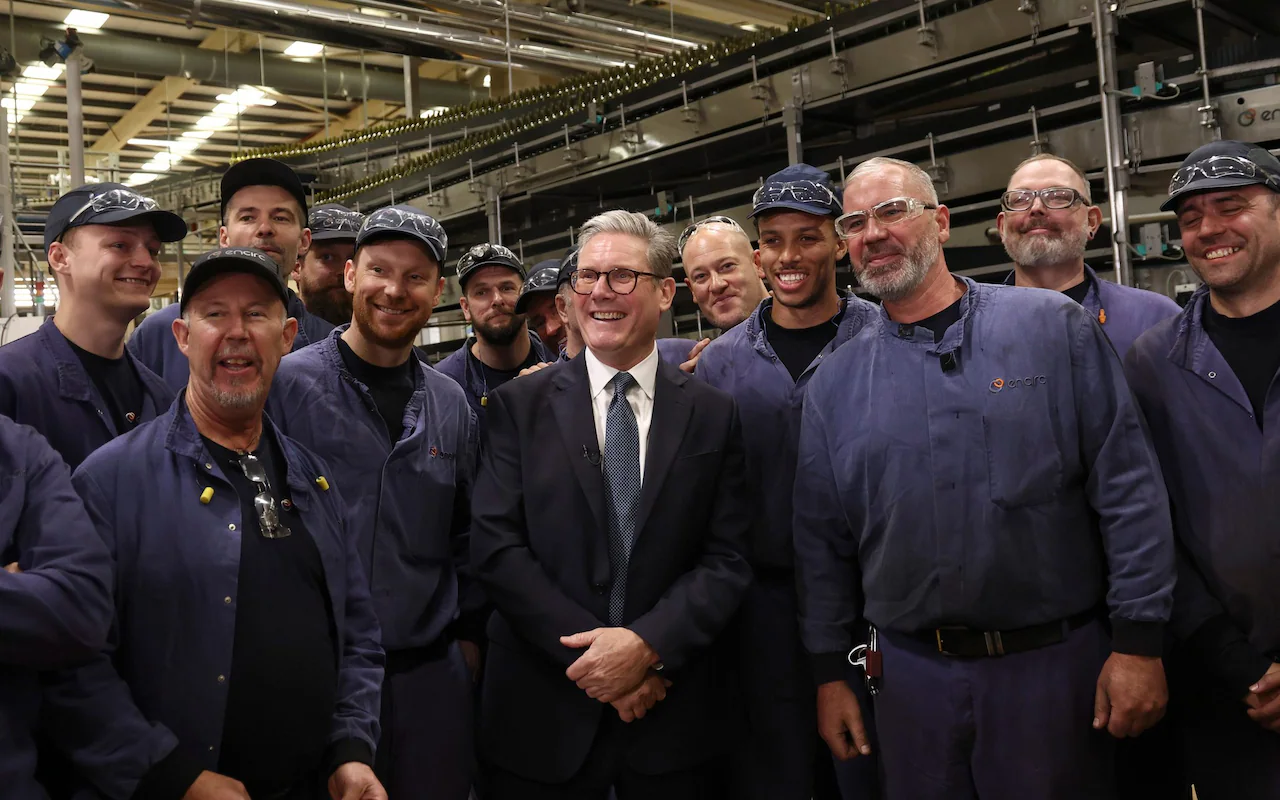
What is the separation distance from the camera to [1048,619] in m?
2.01

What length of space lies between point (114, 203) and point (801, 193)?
1664 mm

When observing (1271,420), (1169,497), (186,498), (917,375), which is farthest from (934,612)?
(186,498)

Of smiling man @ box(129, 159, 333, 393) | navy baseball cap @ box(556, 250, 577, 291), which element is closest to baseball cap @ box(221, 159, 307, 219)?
smiling man @ box(129, 159, 333, 393)

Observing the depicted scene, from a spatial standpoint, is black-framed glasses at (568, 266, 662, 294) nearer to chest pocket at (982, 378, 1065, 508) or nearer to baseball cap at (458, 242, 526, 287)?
chest pocket at (982, 378, 1065, 508)

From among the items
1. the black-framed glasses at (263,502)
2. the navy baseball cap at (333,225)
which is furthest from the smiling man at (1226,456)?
the navy baseball cap at (333,225)

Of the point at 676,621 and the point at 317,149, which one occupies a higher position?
the point at 317,149

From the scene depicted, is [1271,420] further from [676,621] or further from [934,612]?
[676,621]

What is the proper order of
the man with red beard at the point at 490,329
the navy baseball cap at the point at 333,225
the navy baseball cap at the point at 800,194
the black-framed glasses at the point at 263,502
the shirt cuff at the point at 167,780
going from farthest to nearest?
the man with red beard at the point at 490,329, the navy baseball cap at the point at 333,225, the navy baseball cap at the point at 800,194, the black-framed glasses at the point at 263,502, the shirt cuff at the point at 167,780

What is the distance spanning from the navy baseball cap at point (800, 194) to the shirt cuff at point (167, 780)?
5.78ft

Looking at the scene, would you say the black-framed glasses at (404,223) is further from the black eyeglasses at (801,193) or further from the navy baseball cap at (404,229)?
the black eyeglasses at (801,193)

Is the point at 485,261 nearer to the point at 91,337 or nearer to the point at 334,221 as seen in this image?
the point at 334,221

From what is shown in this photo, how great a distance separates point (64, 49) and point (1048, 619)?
7.48m

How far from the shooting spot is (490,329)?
3711 millimetres

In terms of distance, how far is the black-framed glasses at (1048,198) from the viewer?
302cm
